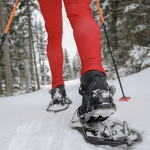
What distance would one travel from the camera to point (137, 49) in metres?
5.87

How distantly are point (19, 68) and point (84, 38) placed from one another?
1579 centimetres

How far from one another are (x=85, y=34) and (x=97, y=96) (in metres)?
0.46

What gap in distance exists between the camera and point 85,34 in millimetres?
1043

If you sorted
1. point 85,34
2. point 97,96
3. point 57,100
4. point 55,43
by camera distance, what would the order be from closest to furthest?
point 97,96, point 85,34, point 57,100, point 55,43

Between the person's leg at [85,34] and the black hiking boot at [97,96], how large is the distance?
0.06 meters

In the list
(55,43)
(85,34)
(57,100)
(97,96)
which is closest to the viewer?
(97,96)

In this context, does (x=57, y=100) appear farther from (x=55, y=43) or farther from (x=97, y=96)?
(x=97, y=96)

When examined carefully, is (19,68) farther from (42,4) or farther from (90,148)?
(90,148)

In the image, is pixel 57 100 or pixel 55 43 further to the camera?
pixel 55 43

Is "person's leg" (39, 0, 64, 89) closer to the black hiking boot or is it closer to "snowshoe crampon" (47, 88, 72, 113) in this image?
"snowshoe crampon" (47, 88, 72, 113)

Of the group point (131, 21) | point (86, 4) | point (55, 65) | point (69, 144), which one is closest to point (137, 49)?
point (131, 21)

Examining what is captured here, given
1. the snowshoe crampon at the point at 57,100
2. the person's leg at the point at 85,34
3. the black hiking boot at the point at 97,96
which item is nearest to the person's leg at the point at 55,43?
the snowshoe crampon at the point at 57,100

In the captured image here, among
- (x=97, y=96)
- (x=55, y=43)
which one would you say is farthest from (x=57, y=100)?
(x=97, y=96)

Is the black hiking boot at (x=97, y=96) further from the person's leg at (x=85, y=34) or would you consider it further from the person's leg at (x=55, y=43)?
the person's leg at (x=55, y=43)
